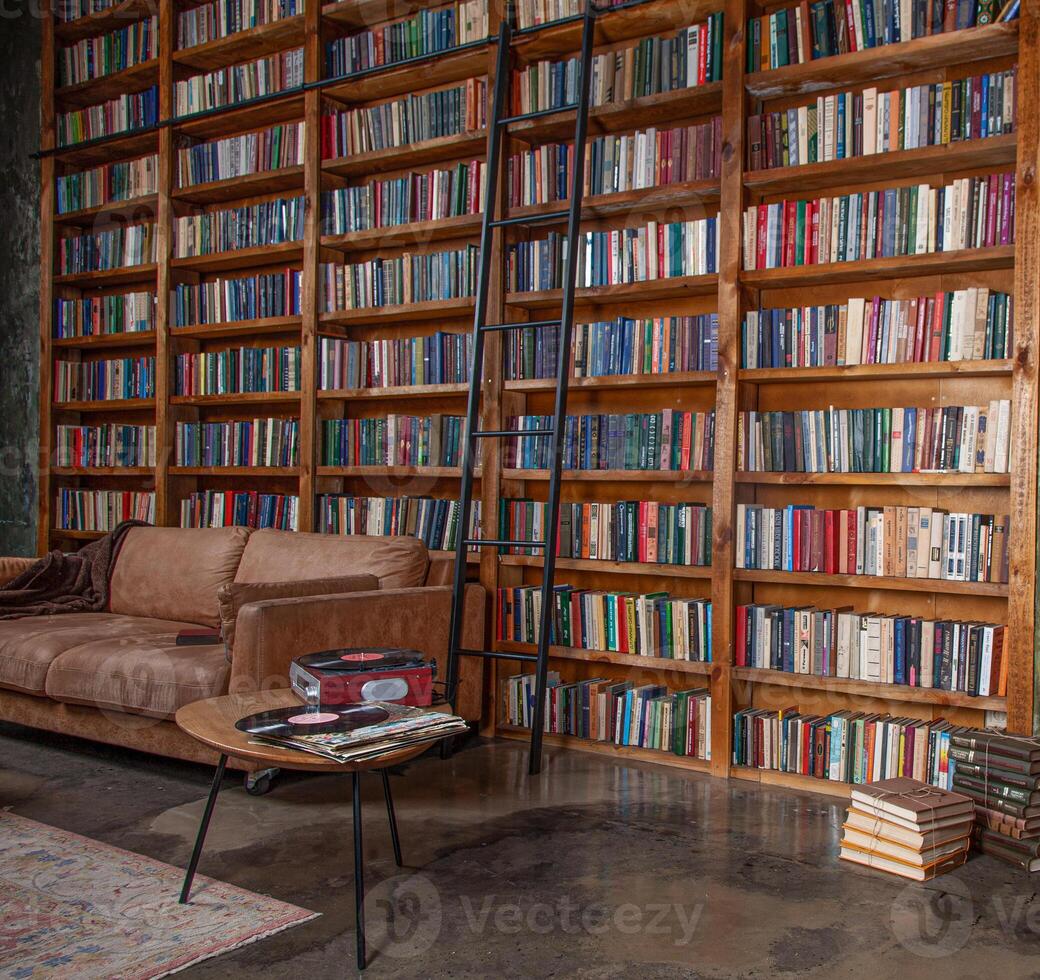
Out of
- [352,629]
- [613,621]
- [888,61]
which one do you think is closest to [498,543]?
[613,621]

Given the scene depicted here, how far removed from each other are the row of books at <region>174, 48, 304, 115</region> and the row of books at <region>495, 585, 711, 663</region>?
8.17ft

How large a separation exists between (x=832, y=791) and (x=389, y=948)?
5.66 ft

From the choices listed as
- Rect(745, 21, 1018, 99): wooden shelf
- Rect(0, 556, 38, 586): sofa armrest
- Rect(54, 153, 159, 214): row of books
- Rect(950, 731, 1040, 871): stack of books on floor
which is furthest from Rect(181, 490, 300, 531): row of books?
Rect(950, 731, 1040, 871): stack of books on floor

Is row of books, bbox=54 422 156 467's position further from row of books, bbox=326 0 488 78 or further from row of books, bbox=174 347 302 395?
row of books, bbox=326 0 488 78

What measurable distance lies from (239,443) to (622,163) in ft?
7.16

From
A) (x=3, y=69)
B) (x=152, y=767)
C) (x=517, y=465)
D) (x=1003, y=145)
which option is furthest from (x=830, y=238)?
(x=3, y=69)

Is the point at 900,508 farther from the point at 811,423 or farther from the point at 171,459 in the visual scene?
the point at 171,459

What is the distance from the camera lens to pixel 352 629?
3.41m

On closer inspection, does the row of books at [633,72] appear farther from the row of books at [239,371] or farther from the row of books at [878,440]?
the row of books at [239,371]

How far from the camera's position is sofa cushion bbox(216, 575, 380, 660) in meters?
3.24

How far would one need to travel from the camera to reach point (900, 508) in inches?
130

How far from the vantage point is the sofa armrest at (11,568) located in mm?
4543

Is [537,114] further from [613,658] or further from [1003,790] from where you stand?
[1003,790]

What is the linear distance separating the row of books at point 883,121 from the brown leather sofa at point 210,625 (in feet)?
6.21
